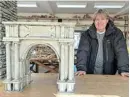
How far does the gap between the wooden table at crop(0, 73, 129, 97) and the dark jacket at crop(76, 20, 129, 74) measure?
0.37 meters

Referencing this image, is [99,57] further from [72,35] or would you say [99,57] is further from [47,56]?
[47,56]

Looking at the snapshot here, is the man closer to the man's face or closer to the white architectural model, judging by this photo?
the man's face

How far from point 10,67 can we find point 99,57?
1.05m

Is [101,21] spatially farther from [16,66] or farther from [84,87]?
[16,66]

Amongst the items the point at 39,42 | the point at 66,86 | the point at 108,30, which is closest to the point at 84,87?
the point at 66,86

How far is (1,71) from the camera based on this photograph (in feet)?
4.79

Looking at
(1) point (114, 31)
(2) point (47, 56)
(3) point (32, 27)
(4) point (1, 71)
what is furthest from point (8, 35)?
(2) point (47, 56)

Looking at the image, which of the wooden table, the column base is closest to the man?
the wooden table

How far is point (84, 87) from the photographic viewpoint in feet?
4.38

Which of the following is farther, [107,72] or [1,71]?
[107,72]

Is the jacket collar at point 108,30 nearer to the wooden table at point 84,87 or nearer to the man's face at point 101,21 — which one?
the man's face at point 101,21

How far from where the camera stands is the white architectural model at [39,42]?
117cm

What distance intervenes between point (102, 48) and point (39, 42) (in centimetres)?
95

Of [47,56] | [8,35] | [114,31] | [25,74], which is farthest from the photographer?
[47,56]
